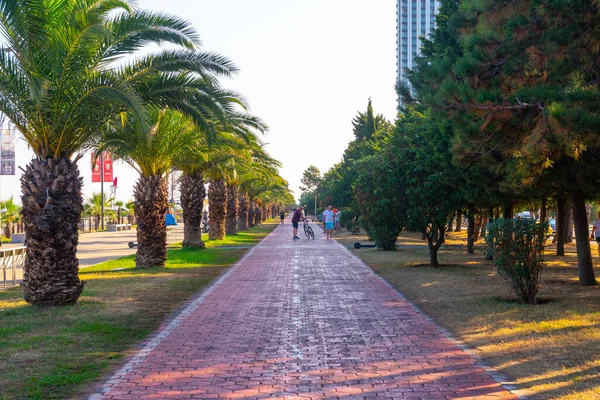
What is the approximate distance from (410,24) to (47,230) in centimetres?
17754

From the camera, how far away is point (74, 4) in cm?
1156

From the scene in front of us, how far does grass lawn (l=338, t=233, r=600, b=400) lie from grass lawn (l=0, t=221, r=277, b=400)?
4308mm

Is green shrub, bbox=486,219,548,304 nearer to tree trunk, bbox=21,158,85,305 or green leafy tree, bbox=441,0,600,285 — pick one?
green leafy tree, bbox=441,0,600,285

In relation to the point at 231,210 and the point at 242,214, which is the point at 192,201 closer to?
the point at 231,210

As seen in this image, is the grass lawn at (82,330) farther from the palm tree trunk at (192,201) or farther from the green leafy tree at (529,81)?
the palm tree trunk at (192,201)

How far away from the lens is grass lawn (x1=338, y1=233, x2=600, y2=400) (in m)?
6.75

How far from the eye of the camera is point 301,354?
8.01 metres

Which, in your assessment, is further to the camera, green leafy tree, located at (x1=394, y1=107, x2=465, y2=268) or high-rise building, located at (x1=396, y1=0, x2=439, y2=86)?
high-rise building, located at (x1=396, y1=0, x2=439, y2=86)

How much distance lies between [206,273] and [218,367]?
11.0 meters

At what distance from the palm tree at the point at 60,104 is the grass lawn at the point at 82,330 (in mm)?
912

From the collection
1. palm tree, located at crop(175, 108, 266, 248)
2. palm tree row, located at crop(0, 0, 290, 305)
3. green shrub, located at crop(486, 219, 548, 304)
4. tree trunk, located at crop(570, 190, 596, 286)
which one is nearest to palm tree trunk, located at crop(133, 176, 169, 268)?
palm tree, located at crop(175, 108, 266, 248)

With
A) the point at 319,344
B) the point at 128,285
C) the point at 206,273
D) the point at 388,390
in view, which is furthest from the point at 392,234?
the point at 388,390

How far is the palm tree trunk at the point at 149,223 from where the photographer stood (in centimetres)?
1983

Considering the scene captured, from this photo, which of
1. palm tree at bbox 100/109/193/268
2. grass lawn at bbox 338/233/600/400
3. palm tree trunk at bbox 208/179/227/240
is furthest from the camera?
palm tree trunk at bbox 208/179/227/240
